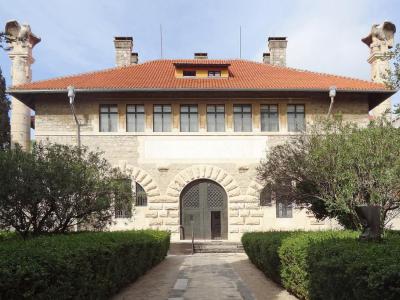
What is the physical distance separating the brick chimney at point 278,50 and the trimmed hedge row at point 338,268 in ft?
75.4

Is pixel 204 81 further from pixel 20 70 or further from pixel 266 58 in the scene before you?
pixel 20 70

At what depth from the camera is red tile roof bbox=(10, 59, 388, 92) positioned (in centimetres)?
2556

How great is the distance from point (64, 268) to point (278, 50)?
28.5m

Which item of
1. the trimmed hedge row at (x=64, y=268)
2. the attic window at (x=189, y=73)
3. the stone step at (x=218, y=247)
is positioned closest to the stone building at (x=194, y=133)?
the stone step at (x=218, y=247)

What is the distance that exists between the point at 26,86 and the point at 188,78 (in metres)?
8.56

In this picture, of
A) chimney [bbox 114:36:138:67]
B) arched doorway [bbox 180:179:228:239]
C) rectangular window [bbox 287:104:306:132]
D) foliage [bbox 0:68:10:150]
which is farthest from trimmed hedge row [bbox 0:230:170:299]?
foliage [bbox 0:68:10:150]

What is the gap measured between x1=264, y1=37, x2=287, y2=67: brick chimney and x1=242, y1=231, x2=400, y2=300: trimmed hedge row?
905 inches

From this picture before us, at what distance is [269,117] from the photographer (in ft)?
85.7

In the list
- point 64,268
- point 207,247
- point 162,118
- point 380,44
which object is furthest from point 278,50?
point 64,268

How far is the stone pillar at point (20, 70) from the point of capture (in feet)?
93.6

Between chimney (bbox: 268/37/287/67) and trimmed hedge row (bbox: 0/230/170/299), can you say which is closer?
trimmed hedge row (bbox: 0/230/170/299)

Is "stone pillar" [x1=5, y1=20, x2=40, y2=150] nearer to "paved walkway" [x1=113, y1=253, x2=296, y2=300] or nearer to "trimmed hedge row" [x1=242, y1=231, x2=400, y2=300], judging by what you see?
"paved walkway" [x1=113, y1=253, x2=296, y2=300]

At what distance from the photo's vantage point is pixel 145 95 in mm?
25828

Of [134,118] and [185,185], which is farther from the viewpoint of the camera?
[134,118]
